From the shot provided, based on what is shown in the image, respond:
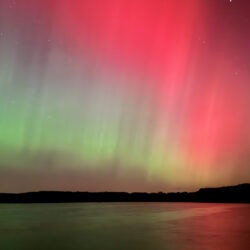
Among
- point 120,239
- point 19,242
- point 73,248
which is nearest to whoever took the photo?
point 73,248

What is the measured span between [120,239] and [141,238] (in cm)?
233

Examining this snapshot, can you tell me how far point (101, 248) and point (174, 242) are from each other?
23.4 feet

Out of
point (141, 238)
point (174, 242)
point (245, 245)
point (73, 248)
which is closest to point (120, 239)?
point (141, 238)

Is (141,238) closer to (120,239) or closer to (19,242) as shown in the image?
(120,239)

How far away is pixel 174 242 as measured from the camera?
38.7 metres

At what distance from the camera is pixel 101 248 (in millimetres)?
35062

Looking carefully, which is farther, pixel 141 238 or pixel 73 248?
pixel 141 238

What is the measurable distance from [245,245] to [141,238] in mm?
10592

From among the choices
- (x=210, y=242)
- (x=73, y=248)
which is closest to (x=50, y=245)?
(x=73, y=248)

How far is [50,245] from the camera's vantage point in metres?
35.7

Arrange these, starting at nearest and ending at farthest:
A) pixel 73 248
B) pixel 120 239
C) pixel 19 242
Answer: pixel 73 248, pixel 19 242, pixel 120 239

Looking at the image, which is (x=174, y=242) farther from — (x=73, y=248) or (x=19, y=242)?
(x=19, y=242)

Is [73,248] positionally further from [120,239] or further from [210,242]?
[210,242]

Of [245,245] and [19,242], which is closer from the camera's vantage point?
[245,245]
